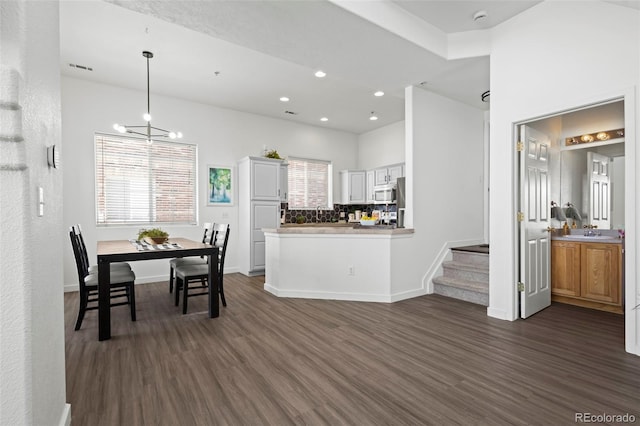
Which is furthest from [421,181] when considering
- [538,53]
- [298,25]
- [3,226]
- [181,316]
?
[3,226]

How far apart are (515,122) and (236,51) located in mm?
3419

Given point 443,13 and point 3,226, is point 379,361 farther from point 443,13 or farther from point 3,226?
point 443,13

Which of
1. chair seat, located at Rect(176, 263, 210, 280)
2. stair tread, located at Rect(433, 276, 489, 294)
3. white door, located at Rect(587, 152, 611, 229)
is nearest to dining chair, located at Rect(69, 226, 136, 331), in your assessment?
chair seat, located at Rect(176, 263, 210, 280)

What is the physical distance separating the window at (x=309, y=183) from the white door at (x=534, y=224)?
4.66 meters

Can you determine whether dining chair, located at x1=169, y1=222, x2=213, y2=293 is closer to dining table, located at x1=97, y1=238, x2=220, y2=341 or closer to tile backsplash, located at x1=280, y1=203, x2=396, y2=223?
dining table, located at x1=97, y1=238, x2=220, y2=341

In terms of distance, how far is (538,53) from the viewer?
3.16 metres

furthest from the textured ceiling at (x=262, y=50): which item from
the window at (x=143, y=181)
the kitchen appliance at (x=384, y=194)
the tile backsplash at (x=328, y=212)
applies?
the tile backsplash at (x=328, y=212)

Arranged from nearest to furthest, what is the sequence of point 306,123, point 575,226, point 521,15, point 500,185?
point 521,15 → point 500,185 → point 575,226 → point 306,123

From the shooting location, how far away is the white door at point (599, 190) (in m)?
4.20

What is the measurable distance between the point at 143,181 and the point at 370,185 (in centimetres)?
479

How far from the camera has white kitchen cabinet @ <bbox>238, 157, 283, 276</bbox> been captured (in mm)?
5953

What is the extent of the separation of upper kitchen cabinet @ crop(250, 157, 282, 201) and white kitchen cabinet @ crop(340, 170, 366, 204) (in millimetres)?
2002

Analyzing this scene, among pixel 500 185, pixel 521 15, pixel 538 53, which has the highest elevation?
pixel 521 15

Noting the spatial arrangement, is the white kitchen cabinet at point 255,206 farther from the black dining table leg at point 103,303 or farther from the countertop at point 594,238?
the countertop at point 594,238
